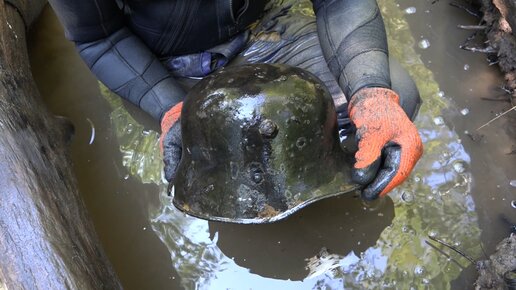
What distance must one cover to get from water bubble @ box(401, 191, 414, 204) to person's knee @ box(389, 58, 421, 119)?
13.3 inches

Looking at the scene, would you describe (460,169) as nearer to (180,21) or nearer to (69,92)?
(180,21)

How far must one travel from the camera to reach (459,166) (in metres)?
2.45

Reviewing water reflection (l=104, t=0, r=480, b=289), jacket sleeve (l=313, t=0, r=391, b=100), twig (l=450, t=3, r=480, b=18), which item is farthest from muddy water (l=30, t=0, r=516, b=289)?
jacket sleeve (l=313, t=0, r=391, b=100)

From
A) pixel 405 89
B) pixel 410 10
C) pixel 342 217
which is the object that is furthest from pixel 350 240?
pixel 410 10

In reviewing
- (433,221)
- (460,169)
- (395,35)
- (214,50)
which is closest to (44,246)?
(214,50)

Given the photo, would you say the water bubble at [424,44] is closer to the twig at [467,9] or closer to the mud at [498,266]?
the twig at [467,9]

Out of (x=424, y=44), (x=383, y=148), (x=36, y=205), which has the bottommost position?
(x=424, y=44)

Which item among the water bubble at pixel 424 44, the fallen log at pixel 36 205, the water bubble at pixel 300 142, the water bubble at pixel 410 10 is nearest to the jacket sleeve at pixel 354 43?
the water bubble at pixel 300 142

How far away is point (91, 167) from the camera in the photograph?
8.63ft

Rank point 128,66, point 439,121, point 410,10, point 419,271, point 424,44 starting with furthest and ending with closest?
point 410,10
point 424,44
point 439,121
point 128,66
point 419,271

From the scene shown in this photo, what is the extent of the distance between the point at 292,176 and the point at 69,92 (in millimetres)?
1561

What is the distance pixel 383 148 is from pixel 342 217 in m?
0.50

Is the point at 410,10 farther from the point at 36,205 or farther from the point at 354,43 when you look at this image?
the point at 36,205

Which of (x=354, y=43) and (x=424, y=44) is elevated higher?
(x=354, y=43)
